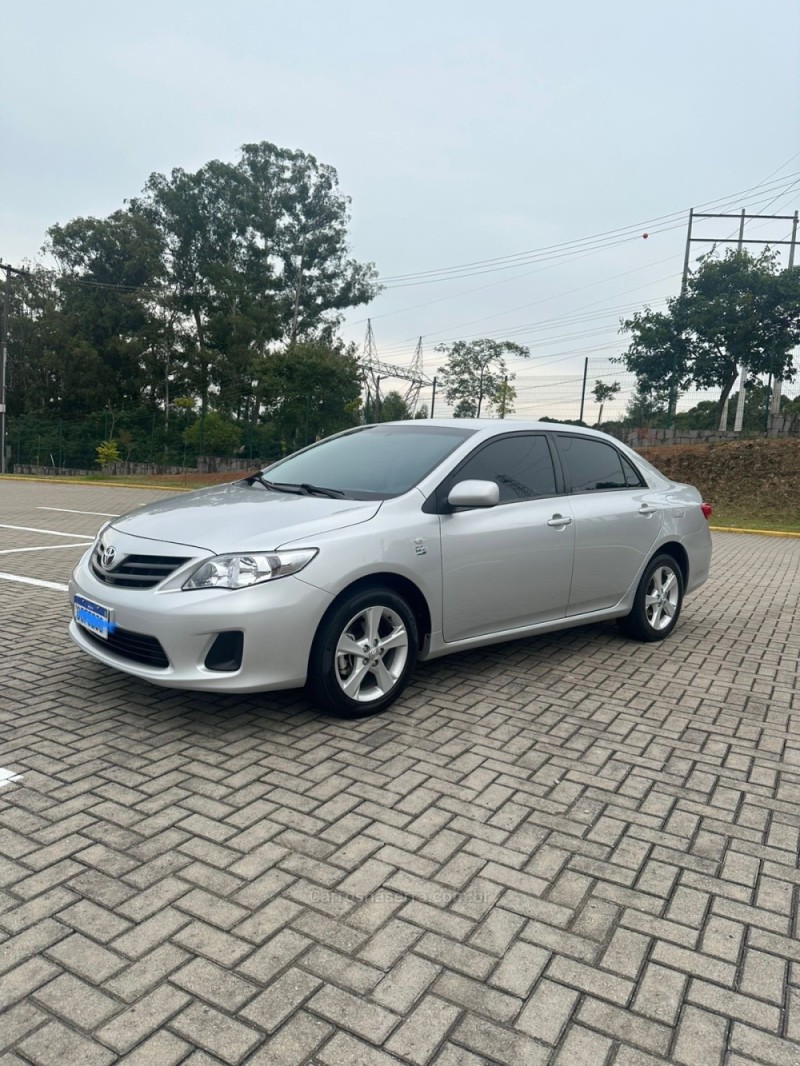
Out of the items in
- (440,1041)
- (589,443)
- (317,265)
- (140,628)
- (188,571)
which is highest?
(317,265)

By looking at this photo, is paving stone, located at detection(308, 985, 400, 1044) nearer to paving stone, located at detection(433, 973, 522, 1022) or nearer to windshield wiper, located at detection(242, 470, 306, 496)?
paving stone, located at detection(433, 973, 522, 1022)

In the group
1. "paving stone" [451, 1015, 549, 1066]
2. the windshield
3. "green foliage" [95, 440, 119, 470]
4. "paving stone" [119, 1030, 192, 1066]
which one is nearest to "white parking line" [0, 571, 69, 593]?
the windshield

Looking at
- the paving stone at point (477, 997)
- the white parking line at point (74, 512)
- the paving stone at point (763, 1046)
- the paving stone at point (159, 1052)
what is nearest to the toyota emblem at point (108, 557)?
the paving stone at point (159, 1052)

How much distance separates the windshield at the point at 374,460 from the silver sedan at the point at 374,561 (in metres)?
0.02

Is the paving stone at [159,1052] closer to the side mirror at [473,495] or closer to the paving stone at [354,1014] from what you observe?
the paving stone at [354,1014]

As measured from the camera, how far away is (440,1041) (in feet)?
6.64

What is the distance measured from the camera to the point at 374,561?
4047 millimetres

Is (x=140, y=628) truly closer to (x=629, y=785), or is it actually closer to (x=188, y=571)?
(x=188, y=571)

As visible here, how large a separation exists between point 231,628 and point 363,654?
730mm

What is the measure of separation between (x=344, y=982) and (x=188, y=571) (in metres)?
2.10

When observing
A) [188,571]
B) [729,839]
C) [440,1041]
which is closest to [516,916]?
[440,1041]

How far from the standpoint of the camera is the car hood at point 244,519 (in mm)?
3908

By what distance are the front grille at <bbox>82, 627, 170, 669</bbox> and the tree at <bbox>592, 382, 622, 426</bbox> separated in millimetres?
22128

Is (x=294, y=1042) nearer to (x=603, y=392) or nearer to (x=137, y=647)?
(x=137, y=647)
